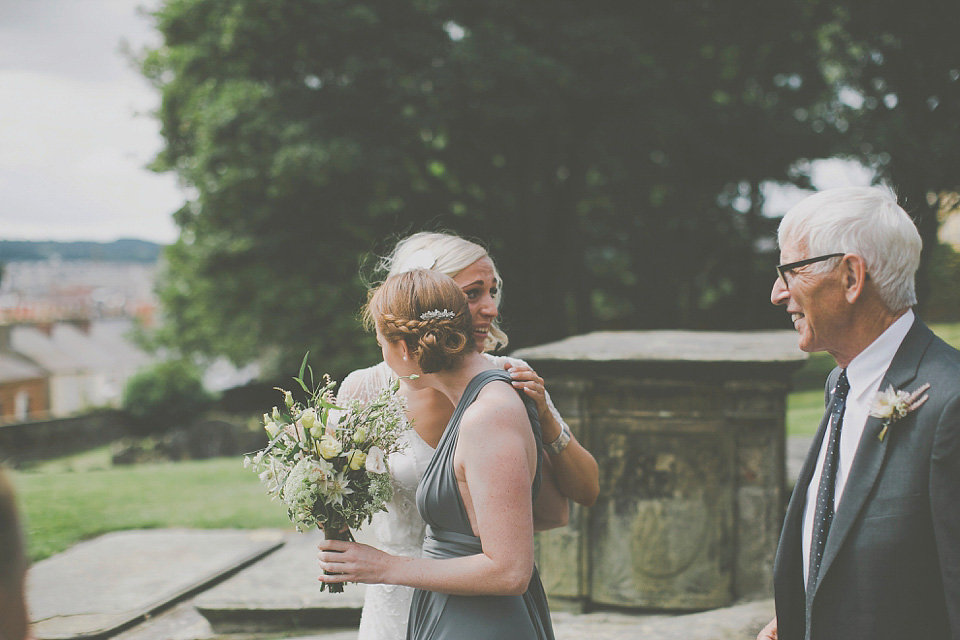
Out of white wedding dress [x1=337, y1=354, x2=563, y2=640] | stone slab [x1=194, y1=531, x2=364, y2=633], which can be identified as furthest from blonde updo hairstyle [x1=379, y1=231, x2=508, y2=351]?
stone slab [x1=194, y1=531, x2=364, y2=633]

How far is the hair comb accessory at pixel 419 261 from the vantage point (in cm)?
281

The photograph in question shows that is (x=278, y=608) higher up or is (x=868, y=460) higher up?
(x=868, y=460)

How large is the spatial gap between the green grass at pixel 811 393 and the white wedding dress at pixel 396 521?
11.1 meters

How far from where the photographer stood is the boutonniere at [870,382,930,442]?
1.93 m

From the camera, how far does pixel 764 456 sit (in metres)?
5.12

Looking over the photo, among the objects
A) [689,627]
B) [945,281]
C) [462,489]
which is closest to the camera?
[462,489]

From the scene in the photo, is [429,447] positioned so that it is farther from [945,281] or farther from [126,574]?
[945,281]

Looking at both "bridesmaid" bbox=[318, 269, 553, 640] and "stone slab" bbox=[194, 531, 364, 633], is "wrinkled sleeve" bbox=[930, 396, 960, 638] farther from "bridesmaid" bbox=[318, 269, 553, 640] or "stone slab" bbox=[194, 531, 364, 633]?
"stone slab" bbox=[194, 531, 364, 633]

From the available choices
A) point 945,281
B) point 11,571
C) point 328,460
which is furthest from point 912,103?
point 11,571

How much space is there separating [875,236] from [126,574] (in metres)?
6.91

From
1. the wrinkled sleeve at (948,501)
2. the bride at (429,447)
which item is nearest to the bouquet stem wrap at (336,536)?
the bride at (429,447)

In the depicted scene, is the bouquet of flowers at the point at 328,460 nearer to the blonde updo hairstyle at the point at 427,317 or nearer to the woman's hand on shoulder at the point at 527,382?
the blonde updo hairstyle at the point at 427,317

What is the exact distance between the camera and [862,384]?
213 cm

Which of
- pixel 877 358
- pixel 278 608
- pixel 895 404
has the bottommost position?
pixel 278 608
